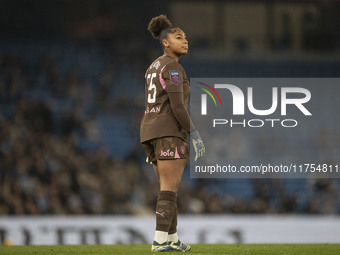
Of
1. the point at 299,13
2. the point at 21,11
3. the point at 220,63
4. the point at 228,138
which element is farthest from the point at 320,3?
the point at 21,11

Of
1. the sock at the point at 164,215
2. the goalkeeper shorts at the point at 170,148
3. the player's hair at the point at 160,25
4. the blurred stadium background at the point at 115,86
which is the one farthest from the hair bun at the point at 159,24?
the blurred stadium background at the point at 115,86

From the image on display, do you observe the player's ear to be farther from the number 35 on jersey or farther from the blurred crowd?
the blurred crowd

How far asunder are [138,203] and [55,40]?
1027 centimetres

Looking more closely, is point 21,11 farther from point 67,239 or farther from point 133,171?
point 67,239

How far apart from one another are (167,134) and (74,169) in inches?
430

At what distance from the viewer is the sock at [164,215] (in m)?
7.22

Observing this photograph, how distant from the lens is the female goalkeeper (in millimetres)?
7227

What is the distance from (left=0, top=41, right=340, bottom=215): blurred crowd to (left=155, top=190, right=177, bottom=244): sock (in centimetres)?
915

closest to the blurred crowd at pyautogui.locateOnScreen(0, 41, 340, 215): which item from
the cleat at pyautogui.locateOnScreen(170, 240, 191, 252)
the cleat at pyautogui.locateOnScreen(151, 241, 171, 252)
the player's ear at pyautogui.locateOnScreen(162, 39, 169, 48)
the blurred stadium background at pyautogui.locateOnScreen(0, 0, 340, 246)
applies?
the blurred stadium background at pyautogui.locateOnScreen(0, 0, 340, 246)

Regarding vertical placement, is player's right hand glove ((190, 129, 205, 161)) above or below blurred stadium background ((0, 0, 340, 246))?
below

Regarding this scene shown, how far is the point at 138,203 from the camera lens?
1786 centimetres

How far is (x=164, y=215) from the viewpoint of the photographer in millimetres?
7227

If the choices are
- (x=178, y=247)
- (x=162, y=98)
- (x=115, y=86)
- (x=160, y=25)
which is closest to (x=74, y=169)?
(x=115, y=86)

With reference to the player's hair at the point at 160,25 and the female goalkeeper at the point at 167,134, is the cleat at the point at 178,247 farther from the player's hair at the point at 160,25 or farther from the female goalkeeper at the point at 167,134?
the player's hair at the point at 160,25
